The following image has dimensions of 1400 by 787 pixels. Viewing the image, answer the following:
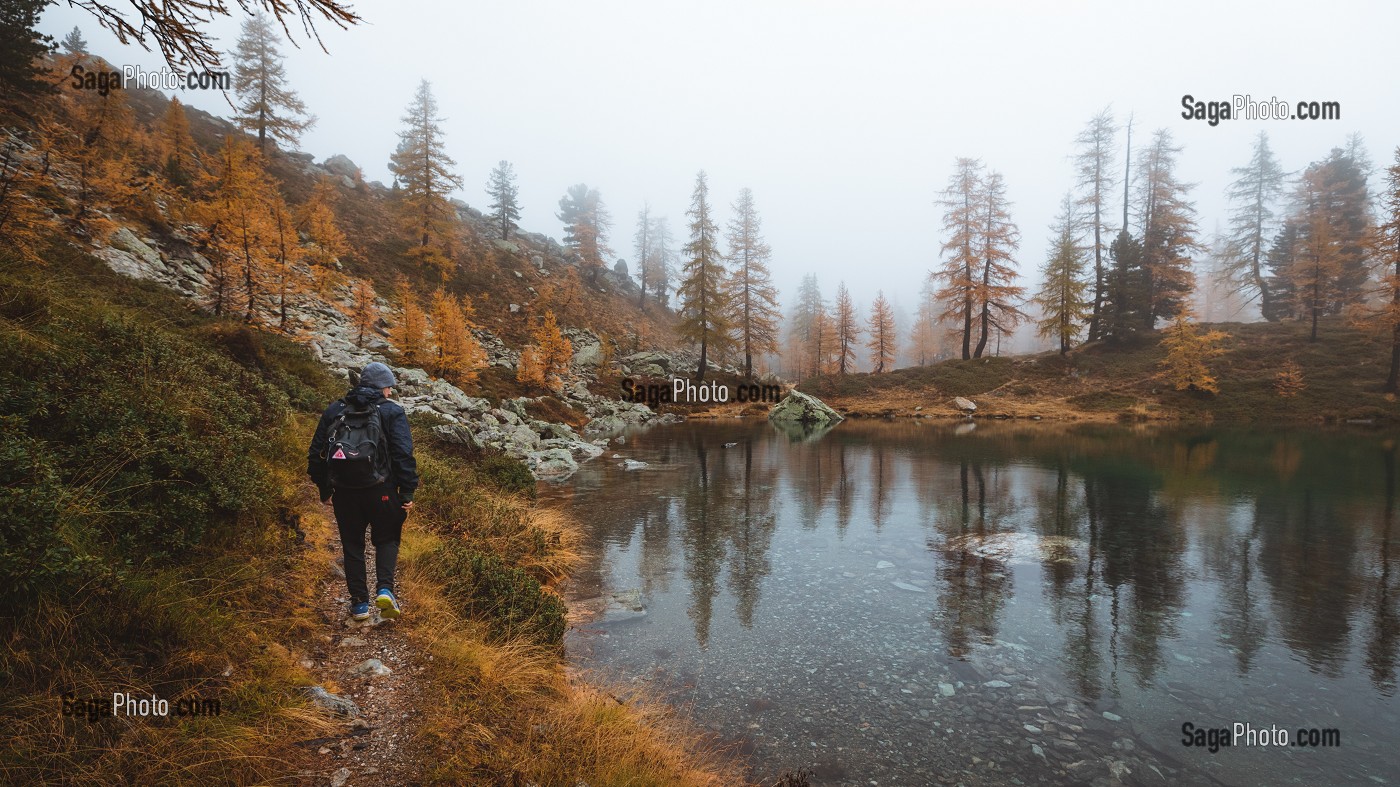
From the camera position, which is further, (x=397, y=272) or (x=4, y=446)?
(x=397, y=272)

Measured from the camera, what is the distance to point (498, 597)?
665cm

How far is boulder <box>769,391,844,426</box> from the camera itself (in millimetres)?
38031

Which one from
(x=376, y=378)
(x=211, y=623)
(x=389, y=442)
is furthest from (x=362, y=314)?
(x=211, y=623)

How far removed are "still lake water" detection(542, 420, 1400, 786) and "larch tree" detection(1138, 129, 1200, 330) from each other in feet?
114

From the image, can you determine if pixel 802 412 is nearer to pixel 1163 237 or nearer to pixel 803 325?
pixel 1163 237

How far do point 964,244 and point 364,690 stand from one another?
5300 centimetres

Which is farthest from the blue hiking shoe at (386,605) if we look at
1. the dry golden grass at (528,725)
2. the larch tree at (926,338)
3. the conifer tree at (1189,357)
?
the larch tree at (926,338)

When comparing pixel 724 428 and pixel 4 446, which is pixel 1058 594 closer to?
pixel 4 446

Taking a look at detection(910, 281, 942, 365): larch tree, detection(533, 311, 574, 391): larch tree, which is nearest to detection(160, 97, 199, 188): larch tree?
detection(533, 311, 574, 391): larch tree

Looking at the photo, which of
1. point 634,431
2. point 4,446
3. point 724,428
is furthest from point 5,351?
point 724,428

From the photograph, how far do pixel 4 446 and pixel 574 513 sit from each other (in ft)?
32.2

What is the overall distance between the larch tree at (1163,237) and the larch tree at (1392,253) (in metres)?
11.0

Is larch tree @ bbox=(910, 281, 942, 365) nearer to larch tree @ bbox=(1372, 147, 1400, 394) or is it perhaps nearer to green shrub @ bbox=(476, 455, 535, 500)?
larch tree @ bbox=(1372, 147, 1400, 394)

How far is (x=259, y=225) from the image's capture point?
1697 centimetres
